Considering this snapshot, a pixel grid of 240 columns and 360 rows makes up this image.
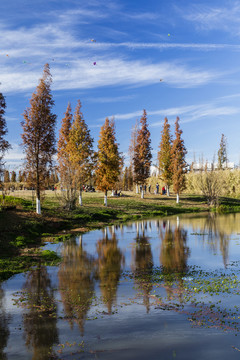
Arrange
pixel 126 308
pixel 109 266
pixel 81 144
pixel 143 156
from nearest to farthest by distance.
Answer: pixel 126 308 → pixel 109 266 → pixel 81 144 → pixel 143 156

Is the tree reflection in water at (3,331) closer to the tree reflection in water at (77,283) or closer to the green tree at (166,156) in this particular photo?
the tree reflection in water at (77,283)

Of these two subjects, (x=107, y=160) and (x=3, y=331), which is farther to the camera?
(x=107, y=160)

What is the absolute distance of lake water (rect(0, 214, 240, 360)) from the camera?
7738 mm

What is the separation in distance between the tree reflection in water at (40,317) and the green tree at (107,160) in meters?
35.7

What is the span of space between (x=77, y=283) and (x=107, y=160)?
37.8 metres

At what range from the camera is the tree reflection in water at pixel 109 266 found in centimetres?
1174

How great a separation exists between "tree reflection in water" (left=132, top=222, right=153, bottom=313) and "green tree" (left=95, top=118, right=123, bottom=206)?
2530cm

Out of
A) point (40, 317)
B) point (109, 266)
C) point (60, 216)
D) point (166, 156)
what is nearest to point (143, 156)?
point (166, 156)

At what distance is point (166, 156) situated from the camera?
65438mm

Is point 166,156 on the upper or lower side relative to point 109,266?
upper

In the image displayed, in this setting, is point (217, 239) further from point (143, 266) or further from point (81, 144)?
point (81, 144)

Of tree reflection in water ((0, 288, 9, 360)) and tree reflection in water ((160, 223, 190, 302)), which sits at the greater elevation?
tree reflection in water ((0, 288, 9, 360))

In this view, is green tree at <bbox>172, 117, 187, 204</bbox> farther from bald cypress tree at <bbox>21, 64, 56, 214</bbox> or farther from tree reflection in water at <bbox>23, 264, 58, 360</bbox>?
tree reflection in water at <bbox>23, 264, 58, 360</bbox>

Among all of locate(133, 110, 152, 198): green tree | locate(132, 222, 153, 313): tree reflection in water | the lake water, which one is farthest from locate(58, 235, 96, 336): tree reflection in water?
locate(133, 110, 152, 198): green tree
